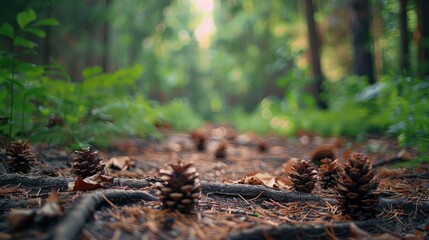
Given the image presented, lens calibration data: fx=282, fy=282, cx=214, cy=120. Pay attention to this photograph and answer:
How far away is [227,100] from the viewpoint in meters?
19.3

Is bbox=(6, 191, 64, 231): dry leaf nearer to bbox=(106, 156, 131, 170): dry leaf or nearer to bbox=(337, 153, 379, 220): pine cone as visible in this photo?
bbox=(106, 156, 131, 170): dry leaf

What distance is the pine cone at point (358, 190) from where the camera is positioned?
4.86 ft

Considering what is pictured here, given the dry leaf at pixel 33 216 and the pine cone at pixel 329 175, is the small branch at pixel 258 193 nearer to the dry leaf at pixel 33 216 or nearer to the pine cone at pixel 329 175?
the pine cone at pixel 329 175

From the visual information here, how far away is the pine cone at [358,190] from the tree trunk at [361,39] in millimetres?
4284

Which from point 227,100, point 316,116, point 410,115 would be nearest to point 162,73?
point 316,116

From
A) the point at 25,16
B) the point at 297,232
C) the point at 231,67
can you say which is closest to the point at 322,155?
the point at 297,232

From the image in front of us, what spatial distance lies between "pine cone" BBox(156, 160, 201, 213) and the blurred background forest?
57.0 inches

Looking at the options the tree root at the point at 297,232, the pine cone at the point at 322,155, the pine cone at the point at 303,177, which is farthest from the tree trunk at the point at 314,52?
the tree root at the point at 297,232

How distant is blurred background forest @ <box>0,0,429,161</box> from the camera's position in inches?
105

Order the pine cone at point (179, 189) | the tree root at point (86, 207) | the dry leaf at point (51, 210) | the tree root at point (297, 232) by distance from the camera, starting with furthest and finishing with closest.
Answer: the pine cone at point (179, 189) < the tree root at point (297, 232) < the dry leaf at point (51, 210) < the tree root at point (86, 207)

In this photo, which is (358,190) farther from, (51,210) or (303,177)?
(51,210)

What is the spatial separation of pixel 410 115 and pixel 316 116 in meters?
2.80

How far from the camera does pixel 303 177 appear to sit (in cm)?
177

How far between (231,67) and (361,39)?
→ 5230 millimetres
